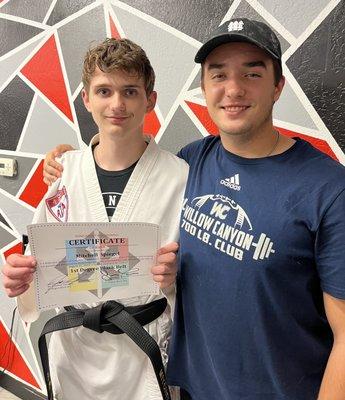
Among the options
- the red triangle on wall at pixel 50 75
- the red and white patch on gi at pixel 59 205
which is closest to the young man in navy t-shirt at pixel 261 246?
the red and white patch on gi at pixel 59 205

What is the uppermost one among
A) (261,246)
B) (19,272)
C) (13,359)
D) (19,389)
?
(261,246)

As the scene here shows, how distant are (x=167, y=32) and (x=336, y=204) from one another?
968mm

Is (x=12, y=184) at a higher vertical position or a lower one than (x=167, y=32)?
lower

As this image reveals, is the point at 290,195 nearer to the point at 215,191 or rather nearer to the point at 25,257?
the point at 215,191

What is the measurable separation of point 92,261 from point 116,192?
23cm

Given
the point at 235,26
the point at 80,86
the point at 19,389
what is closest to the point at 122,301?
the point at 235,26

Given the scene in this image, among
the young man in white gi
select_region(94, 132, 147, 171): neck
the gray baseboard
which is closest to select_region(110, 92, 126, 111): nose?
the young man in white gi

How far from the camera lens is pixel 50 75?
164 cm

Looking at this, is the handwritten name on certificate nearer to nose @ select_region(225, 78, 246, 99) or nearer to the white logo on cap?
nose @ select_region(225, 78, 246, 99)

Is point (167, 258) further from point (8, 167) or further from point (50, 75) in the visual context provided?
point (8, 167)

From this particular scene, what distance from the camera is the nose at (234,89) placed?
0.84 m

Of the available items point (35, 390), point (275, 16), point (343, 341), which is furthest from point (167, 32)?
point (35, 390)

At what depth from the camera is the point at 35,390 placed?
2084mm

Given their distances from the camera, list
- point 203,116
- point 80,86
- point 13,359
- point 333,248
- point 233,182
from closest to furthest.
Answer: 1. point 333,248
2. point 233,182
3. point 203,116
4. point 80,86
5. point 13,359
